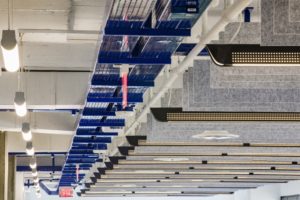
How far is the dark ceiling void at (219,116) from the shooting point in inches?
406

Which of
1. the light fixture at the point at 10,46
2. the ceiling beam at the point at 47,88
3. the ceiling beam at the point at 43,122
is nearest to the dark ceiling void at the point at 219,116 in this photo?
the light fixture at the point at 10,46

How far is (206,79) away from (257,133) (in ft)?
8.01

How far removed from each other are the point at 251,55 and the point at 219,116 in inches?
153

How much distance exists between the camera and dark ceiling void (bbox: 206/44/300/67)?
6492 millimetres

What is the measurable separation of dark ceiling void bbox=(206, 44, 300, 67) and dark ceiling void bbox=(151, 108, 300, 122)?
3601mm

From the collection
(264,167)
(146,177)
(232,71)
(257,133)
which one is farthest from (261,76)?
(146,177)

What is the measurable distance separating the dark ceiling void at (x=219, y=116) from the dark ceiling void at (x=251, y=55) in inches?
142

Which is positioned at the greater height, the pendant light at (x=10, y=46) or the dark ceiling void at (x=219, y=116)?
the pendant light at (x=10, y=46)

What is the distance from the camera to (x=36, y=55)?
13.8 m

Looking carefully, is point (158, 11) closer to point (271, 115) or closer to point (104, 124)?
point (271, 115)

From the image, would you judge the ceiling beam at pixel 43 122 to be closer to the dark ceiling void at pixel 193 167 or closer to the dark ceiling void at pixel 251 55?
the dark ceiling void at pixel 193 167

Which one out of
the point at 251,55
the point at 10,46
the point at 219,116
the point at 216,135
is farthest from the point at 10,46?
the point at 216,135

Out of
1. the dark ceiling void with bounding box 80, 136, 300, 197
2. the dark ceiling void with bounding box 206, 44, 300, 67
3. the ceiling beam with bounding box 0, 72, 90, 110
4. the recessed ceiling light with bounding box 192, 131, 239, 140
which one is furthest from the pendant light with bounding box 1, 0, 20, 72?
the ceiling beam with bounding box 0, 72, 90, 110

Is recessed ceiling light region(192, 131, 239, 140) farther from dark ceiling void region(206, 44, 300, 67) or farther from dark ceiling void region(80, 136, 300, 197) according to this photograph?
dark ceiling void region(206, 44, 300, 67)
